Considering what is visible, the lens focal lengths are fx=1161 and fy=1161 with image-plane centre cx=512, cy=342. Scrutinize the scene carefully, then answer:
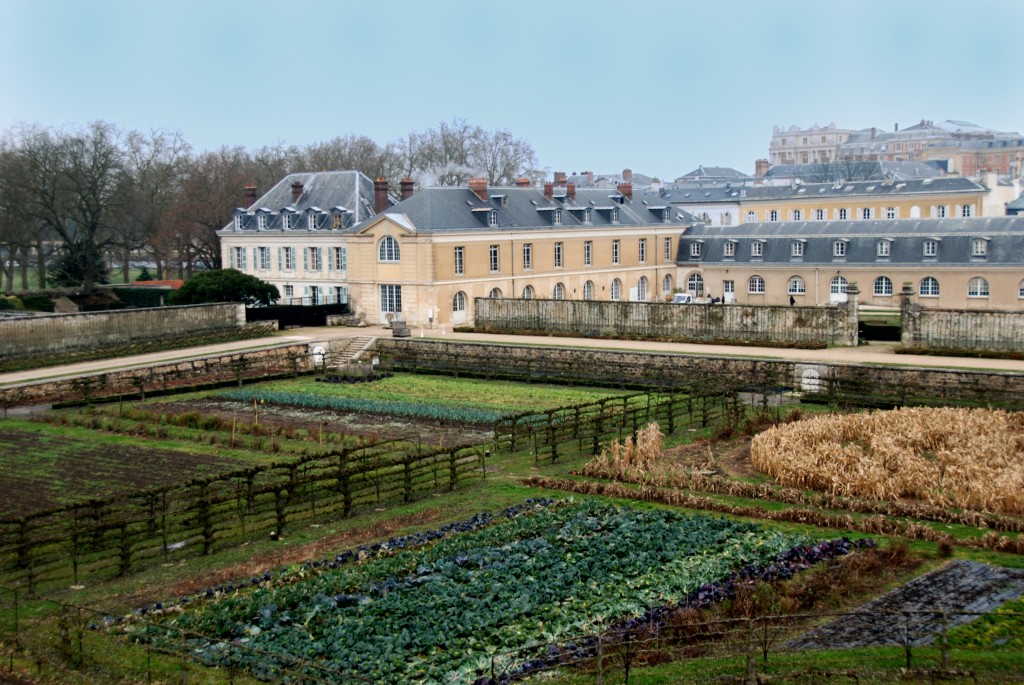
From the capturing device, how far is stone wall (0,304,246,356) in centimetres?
3588

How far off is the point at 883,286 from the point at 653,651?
37306 millimetres

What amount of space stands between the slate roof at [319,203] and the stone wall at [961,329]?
22522mm

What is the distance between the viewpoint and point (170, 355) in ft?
121

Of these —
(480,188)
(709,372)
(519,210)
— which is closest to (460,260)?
(480,188)

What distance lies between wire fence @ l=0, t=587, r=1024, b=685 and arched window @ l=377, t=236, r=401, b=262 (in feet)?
100

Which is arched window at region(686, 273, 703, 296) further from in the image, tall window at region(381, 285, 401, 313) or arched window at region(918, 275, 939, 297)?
tall window at region(381, 285, 401, 313)

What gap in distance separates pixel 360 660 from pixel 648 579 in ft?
14.1

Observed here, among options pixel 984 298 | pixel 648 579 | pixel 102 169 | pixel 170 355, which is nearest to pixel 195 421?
pixel 170 355

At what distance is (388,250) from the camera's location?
44.3 m

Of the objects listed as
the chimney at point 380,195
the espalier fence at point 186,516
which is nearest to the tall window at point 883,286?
the chimney at point 380,195

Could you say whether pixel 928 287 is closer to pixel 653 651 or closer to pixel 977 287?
pixel 977 287

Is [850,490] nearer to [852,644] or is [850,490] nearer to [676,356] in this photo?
[852,644]

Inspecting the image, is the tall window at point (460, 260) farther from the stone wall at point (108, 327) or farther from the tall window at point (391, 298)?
the stone wall at point (108, 327)

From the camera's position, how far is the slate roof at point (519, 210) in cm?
4406
